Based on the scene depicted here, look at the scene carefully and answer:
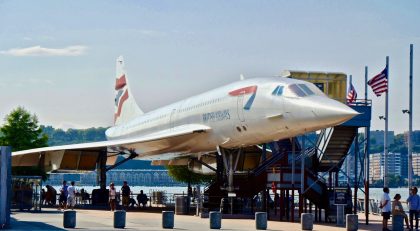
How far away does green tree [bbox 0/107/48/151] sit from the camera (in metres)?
70.7

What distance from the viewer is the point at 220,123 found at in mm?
36781

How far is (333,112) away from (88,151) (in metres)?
18.3

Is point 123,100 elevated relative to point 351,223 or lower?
elevated

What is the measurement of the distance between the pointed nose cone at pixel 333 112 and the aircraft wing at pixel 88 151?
37.8ft

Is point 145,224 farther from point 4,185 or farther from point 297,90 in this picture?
point 297,90

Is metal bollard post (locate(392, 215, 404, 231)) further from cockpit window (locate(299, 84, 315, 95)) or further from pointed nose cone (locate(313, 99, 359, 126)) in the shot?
cockpit window (locate(299, 84, 315, 95))

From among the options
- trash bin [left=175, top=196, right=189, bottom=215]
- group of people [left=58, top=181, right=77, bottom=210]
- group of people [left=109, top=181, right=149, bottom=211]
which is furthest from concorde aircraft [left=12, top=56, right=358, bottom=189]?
group of people [left=58, top=181, right=77, bottom=210]

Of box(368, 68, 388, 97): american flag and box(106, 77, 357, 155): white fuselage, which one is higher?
box(368, 68, 388, 97): american flag

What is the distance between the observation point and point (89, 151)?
45219 mm

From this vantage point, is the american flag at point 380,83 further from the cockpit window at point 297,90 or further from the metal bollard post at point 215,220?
the metal bollard post at point 215,220

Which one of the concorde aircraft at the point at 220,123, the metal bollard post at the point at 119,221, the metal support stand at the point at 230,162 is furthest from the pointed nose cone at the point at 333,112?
the metal support stand at the point at 230,162

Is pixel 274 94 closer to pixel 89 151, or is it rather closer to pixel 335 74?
pixel 335 74

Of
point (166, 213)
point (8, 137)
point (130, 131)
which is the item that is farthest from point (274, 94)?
point (8, 137)

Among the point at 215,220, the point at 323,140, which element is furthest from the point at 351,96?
the point at 215,220
